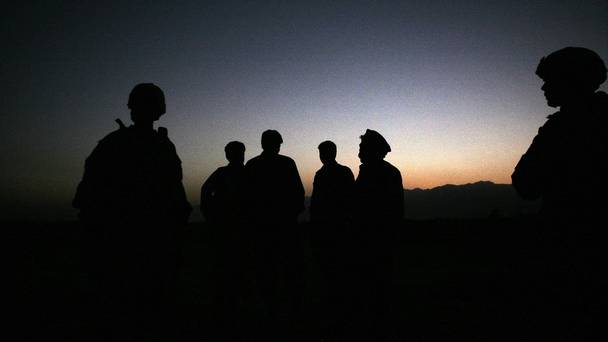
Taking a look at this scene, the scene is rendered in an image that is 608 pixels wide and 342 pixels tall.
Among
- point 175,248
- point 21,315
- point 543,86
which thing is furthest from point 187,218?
point 21,315

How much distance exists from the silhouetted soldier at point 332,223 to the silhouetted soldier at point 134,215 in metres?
2.75

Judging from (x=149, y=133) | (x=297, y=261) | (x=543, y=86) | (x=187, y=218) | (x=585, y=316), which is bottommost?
(x=297, y=261)

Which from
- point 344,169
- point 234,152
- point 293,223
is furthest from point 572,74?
point 234,152

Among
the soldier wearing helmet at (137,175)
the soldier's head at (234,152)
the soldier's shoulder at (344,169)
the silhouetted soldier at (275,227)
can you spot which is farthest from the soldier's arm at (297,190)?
the soldier wearing helmet at (137,175)

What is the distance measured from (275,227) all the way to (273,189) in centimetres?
54

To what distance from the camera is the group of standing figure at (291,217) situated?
5.60 feet

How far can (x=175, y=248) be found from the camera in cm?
250

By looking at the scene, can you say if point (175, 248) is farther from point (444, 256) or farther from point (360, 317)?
point (444, 256)

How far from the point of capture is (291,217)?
15.8 ft

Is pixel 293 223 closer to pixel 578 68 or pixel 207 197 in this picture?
pixel 207 197

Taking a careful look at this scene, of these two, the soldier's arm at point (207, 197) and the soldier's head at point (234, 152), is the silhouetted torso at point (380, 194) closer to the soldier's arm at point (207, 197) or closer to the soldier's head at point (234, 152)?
the soldier's head at point (234, 152)

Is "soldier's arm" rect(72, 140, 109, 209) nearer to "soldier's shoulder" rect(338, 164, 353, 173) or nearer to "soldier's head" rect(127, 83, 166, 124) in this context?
"soldier's head" rect(127, 83, 166, 124)

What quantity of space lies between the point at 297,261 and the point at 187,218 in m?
2.44

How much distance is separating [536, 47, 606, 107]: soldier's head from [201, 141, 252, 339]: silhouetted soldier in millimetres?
3832
